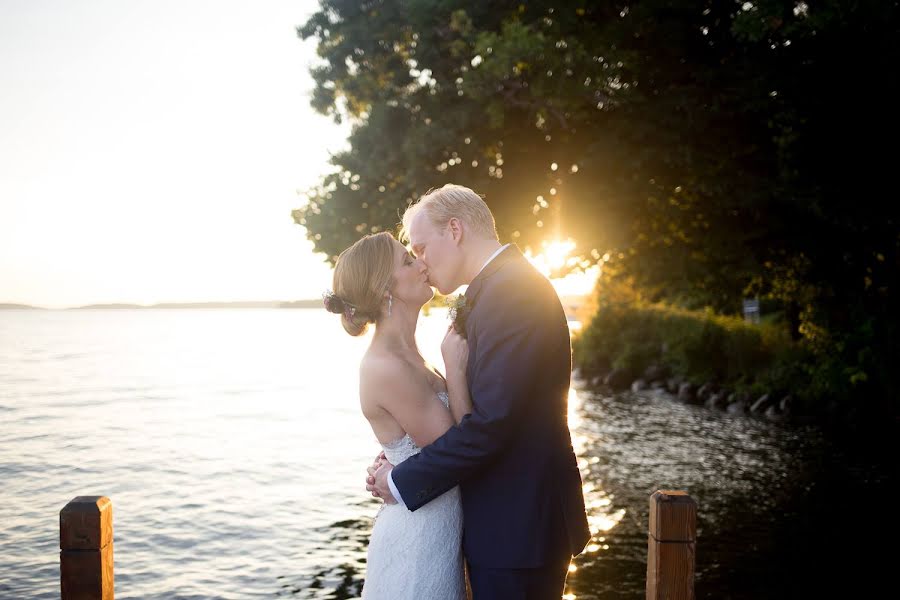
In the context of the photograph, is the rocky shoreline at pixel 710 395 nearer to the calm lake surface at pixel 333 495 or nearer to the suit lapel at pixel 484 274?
the calm lake surface at pixel 333 495

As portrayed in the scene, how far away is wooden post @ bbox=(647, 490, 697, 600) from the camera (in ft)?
12.2

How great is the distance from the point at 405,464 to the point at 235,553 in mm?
11259

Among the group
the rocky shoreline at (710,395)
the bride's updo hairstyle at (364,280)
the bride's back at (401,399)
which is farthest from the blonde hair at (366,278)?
the rocky shoreline at (710,395)

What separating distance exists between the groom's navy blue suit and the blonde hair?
0.45m

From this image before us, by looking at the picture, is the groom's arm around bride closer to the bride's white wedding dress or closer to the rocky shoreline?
the bride's white wedding dress

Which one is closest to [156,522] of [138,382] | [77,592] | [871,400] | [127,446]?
[127,446]

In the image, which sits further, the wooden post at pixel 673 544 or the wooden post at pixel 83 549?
the wooden post at pixel 673 544

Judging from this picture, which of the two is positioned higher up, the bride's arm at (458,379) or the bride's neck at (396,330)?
the bride's neck at (396,330)

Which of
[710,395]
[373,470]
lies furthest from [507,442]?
[710,395]

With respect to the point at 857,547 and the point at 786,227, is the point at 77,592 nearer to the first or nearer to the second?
the point at 857,547

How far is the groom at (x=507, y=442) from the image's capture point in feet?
10.5

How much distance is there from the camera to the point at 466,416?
3.22m

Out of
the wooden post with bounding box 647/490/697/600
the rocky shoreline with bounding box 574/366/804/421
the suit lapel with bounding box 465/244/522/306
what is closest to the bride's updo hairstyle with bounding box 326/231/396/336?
the suit lapel with bounding box 465/244/522/306

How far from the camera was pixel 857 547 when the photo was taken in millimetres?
12266
